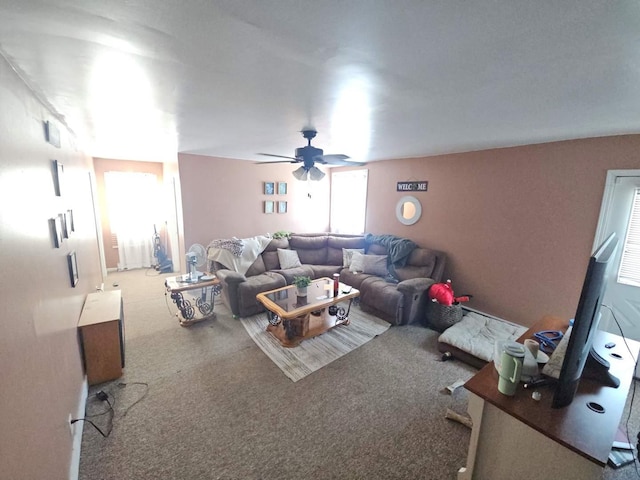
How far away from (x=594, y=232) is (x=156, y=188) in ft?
23.2

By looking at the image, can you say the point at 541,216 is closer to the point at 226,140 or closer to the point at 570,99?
the point at 570,99

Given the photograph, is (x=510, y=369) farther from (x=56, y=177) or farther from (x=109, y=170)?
(x=109, y=170)

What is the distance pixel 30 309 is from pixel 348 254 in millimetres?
3945

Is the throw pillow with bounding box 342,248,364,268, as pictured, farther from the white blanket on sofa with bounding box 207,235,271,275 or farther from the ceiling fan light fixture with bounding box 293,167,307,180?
the ceiling fan light fixture with bounding box 293,167,307,180

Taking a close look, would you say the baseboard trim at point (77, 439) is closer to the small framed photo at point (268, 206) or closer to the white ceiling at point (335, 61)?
the white ceiling at point (335, 61)

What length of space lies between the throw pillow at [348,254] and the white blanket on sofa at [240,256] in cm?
147

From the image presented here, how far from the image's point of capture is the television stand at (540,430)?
1.03m

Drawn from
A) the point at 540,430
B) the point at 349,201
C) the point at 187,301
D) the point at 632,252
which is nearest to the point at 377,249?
the point at 349,201

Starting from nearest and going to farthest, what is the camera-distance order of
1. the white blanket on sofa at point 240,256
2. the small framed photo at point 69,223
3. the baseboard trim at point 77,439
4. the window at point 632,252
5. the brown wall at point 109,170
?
the baseboard trim at point 77,439 → the small framed photo at point 69,223 → the window at point 632,252 → the white blanket on sofa at point 240,256 → the brown wall at point 109,170

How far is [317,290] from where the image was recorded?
3.54 meters

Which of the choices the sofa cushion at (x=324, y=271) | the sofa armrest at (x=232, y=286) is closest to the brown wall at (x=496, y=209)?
the sofa cushion at (x=324, y=271)

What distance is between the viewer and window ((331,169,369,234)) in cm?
531

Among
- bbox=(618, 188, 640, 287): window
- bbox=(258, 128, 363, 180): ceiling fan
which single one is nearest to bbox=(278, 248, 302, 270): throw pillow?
bbox=(258, 128, 363, 180): ceiling fan

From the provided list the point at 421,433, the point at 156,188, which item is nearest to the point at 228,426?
the point at 421,433
